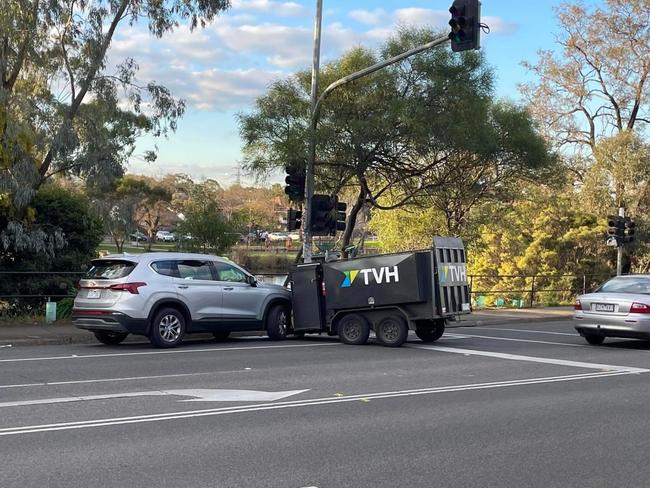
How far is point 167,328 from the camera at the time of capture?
14078 mm

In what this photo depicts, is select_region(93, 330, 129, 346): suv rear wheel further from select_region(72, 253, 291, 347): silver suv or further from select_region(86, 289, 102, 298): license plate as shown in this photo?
select_region(86, 289, 102, 298): license plate

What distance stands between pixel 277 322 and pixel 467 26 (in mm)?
7095

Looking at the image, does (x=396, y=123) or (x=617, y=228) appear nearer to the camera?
(x=396, y=123)

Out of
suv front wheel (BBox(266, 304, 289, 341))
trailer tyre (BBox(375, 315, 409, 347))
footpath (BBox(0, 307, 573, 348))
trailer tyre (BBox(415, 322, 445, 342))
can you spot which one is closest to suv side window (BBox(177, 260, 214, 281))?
suv front wheel (BBox(266, 304, 289, 341))

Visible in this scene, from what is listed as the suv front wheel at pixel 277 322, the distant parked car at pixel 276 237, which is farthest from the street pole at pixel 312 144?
the distant parked car at pixel 276 237

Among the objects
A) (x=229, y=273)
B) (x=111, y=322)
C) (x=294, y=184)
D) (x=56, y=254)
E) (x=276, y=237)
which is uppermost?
(x=276, y=237)

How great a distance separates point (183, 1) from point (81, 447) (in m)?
15.7

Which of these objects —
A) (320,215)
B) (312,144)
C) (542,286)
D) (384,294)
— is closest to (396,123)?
(312,144)

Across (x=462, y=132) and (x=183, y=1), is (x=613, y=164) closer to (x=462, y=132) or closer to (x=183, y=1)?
(x=462, y=132)

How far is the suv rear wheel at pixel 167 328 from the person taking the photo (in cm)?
1386

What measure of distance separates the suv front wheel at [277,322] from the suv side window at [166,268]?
7.99 ft

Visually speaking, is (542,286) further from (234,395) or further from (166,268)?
(234,395)

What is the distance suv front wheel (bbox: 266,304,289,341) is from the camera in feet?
52.0

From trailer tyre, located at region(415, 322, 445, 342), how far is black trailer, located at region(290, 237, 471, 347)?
0.08 feet
